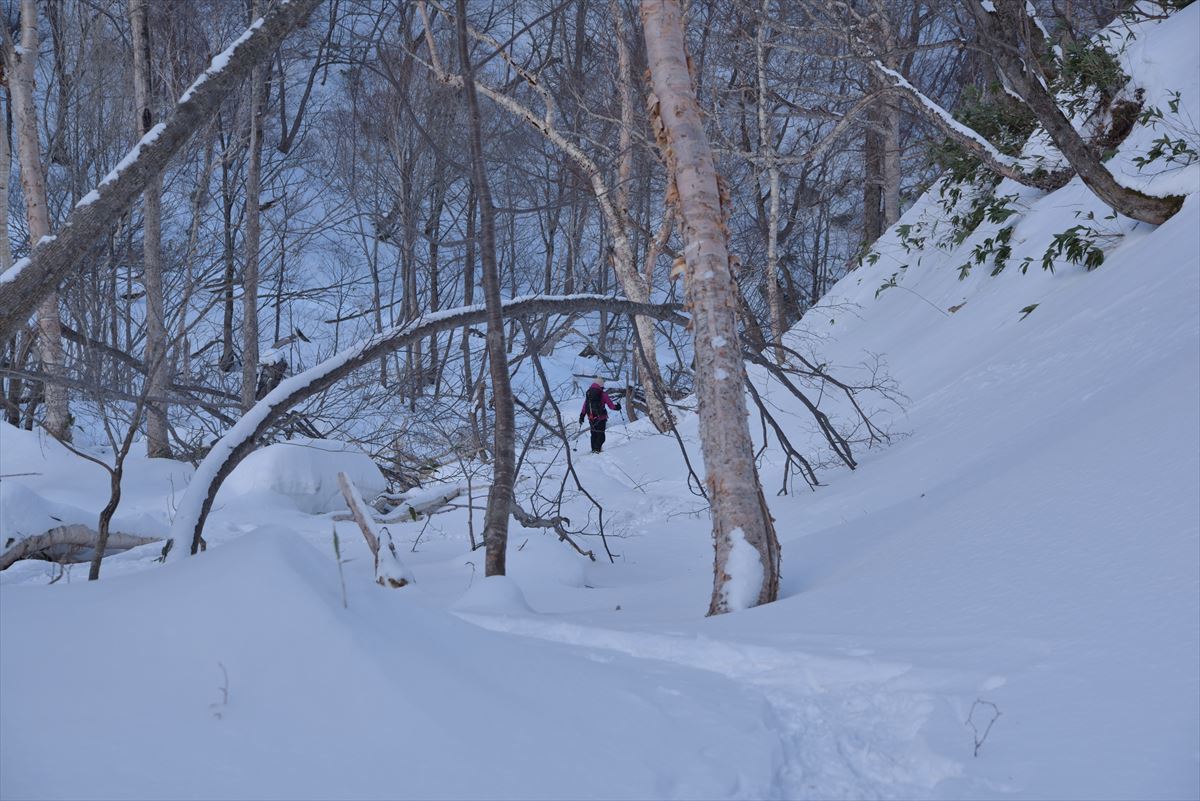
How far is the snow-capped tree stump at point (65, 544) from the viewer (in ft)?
22.5

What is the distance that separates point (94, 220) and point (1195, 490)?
3626 mm

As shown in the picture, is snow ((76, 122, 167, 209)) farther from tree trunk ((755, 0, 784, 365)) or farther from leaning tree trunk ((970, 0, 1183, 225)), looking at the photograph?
tree trunk ((755, 0, 784, 365))

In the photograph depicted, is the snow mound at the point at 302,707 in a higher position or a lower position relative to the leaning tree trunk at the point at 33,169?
lower

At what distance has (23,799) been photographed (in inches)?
55.4

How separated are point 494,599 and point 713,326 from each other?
1.60 m

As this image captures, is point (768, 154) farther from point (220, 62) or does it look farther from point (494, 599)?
point (220, 62)

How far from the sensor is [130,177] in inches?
119

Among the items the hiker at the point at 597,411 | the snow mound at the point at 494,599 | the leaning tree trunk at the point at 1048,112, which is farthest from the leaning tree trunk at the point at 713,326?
the hiker at the point at 597,411

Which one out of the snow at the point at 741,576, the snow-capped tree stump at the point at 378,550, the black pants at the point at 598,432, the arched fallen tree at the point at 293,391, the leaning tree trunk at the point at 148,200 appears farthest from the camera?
the black pants at the point at 598,432

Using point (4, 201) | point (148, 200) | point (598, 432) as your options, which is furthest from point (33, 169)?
point (598, 432)

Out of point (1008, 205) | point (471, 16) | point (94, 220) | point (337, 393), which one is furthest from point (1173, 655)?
point (471, 16)

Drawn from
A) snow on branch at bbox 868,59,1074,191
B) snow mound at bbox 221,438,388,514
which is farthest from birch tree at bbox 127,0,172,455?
snow on branch at bbox 868,59,1074,191

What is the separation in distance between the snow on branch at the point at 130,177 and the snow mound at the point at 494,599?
2034 millimetres

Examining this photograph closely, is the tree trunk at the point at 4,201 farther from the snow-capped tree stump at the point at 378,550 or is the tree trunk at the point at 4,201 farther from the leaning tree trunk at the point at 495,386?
the leaning tree trunk at the point at 495,386
